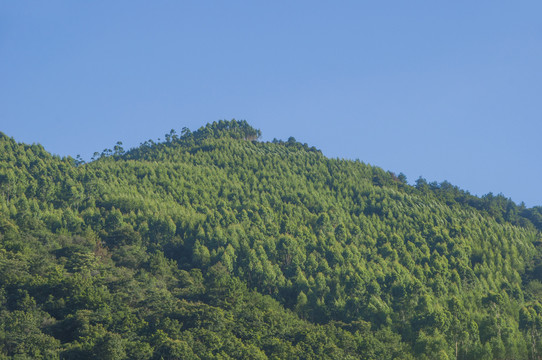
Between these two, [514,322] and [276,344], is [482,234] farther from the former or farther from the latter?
[276,344]

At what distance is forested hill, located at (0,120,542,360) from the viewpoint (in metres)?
65.4

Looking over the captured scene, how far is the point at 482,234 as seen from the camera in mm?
112062

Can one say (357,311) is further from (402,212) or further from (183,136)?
(183,136)

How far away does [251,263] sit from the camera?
90375mm

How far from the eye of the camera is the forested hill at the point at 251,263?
65375 mm

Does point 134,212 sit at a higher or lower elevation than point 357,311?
higher

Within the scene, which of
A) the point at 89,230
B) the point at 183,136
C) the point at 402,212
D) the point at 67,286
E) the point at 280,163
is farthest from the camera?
the point at 183,136

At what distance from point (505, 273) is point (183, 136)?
3799 inches

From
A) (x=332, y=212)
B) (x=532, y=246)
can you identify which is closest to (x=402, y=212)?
(x=332, y=212)

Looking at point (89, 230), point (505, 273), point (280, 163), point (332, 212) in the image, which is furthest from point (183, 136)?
point (505, 273)

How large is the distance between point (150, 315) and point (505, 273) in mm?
54999

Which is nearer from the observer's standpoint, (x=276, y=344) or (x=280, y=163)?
(x=276, y=344)

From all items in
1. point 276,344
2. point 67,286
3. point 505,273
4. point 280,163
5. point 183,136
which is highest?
point 183,136

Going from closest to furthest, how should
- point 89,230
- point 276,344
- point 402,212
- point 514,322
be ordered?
point 276,344 < point 514,322 < point 89,230 < point 402,212
